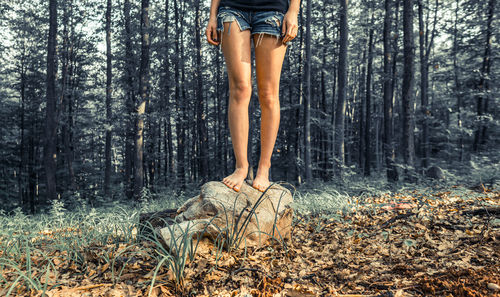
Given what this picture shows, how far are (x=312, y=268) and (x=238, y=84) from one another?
63.7 inches

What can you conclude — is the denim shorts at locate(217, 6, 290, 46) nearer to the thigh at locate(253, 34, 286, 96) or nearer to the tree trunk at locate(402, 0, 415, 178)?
the thigh at locate(253, 34, 286, 96)

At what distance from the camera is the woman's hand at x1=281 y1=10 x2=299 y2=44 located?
8.38 feet

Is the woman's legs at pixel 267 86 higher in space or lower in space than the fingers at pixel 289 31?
lower

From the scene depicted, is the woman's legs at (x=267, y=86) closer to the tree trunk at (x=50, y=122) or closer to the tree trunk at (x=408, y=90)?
the tree trunk at (x=408, y=90)

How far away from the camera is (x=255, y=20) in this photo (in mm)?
2580

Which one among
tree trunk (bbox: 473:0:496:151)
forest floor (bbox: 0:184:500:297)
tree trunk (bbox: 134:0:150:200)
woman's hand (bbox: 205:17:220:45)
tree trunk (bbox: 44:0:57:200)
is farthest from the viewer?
tree trunk (bbox: 473:0:496:151)

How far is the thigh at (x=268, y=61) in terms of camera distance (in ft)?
8.49

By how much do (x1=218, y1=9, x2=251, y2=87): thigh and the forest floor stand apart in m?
1.49

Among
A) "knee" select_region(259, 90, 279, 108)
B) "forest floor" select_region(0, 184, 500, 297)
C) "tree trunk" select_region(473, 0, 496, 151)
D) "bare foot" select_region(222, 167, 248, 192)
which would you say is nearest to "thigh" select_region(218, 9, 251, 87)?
"knee" select_region(259, 90, 279, 108)

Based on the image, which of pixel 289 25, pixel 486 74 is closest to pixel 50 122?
pixel 289 25

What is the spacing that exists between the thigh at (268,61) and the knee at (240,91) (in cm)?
17

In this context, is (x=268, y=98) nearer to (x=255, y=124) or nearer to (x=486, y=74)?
(x=255, y=124)

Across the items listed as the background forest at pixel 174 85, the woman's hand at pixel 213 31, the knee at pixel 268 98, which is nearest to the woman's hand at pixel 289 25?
the knee at pixel 268 98

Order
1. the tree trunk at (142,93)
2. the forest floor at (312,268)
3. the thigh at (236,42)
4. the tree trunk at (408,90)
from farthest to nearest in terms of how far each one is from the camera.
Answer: the tree trunk at (142,93), the tree trunk at (408,90), the thigh at (236,42), the forest floor at (312,268)
